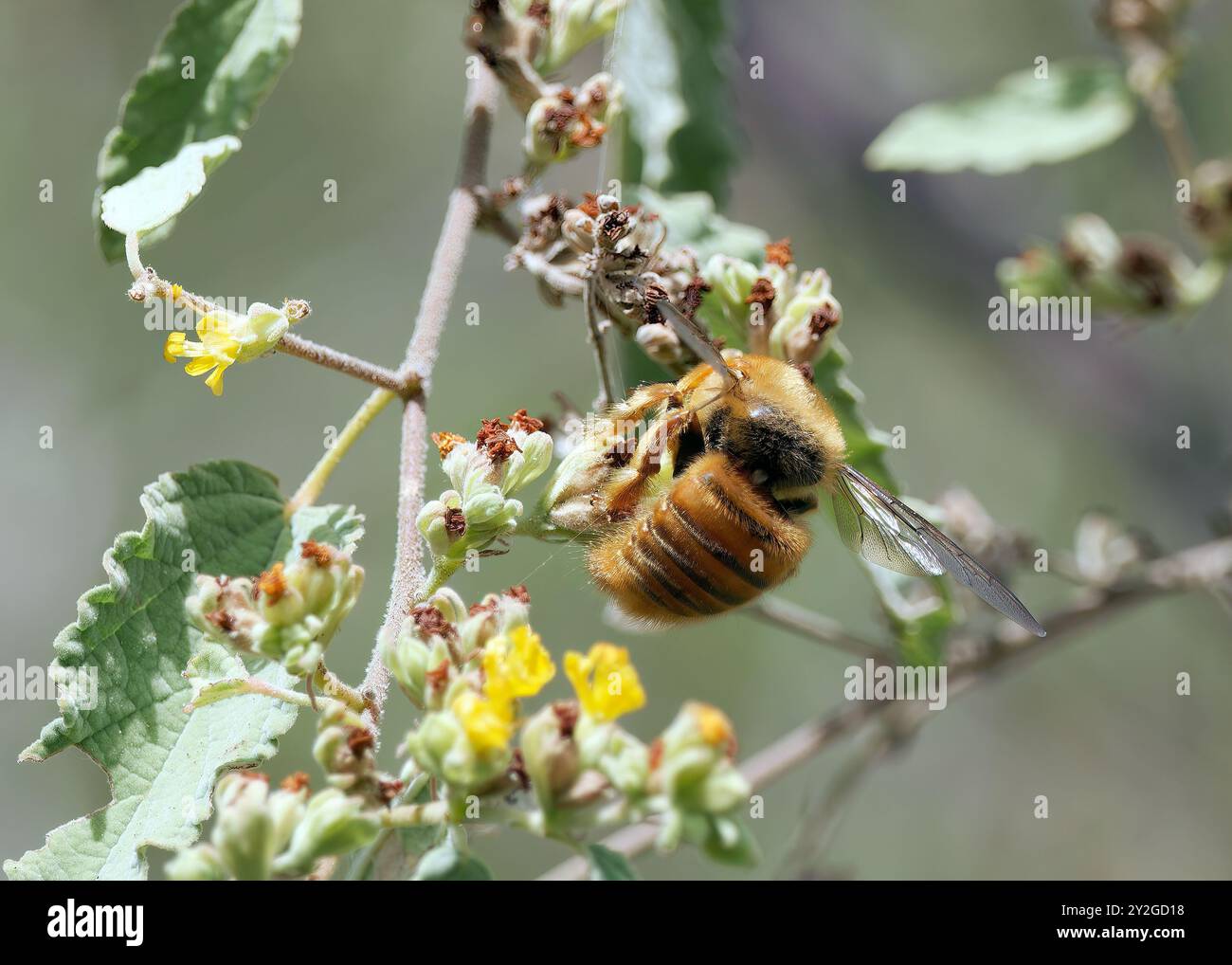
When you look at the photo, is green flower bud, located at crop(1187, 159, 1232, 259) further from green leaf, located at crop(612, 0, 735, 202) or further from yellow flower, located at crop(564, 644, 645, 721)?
yellow flower, located at crop(564, 644, 645, 721)

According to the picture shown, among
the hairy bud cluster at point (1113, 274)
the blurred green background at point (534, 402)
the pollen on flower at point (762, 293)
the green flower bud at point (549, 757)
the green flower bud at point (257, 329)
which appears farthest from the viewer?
the blurred green background at point (534, 402)

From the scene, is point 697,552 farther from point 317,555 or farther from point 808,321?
point 317,555

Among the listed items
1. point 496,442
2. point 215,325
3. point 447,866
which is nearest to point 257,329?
point 215,325

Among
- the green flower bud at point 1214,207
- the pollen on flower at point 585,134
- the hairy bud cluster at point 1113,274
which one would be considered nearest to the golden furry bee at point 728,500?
the pollen on flower at point 585,134

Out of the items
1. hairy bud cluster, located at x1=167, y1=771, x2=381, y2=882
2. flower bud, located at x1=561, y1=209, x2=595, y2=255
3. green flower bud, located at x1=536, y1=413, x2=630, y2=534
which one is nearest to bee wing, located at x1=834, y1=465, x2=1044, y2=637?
green flower bud, located at x1=536, y1=413, x2=630, y2=534

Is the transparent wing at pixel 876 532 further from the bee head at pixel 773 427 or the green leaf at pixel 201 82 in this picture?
the green leaf at pixel 201 82

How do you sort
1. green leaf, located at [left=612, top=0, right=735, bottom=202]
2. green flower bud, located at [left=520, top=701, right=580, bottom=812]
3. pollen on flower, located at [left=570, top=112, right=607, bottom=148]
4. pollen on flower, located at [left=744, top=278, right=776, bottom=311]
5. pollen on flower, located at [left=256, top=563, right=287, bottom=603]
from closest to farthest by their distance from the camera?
green flower bud, located at [left=520, top=701, right=580, bottom=812] → pollen on flower, located at [left=256, top=563, right=287, bottom=603] → pollen on flower, located at [left=744, top=278, right=776, bottom=311] → pollen on flower, located at [left=570, top=112, right=607, bottom=148] → green leaf, located at [left=612, top=0, right=735, bottom=202]
